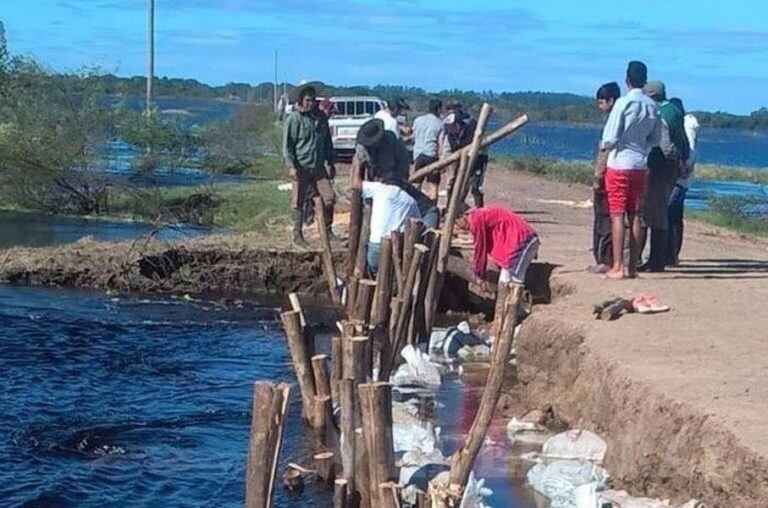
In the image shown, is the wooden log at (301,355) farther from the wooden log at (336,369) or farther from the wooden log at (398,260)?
the wooden log at (398,260)

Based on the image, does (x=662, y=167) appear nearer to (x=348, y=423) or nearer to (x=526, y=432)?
(x=526, y=432)

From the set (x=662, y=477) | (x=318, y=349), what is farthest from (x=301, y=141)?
(x=662, y=477)

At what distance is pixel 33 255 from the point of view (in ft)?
61.4

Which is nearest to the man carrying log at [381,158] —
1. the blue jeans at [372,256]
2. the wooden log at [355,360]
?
the blue jeans at [372,256]

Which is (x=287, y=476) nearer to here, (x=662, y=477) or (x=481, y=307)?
(x=662, y=477)

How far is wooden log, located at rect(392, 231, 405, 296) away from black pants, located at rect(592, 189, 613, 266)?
7.90 ft

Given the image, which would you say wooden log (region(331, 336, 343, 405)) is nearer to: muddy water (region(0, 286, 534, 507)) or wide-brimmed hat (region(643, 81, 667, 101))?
muddy water (region(0, 286, 534, 507))

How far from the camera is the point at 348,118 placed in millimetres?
37406

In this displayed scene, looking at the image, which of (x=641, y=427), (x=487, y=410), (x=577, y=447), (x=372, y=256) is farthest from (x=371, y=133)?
(x=487, y=410)

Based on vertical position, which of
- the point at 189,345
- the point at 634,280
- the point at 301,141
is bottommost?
the point at 189,345

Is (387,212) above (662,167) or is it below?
below

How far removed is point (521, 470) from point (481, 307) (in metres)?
6.82

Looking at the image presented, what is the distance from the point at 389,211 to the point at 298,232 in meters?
4.39

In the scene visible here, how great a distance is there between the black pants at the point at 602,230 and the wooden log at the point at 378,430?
6.56 meters
